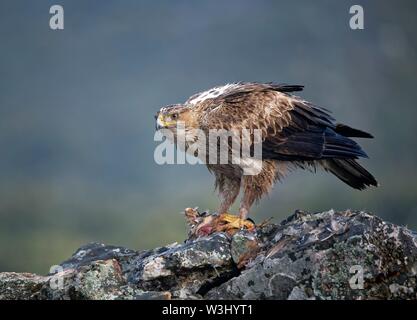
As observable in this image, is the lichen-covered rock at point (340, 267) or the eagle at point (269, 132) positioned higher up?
the eagle at point (269, 132)

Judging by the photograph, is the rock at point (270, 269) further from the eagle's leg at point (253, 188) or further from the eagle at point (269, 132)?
the eagle at point (269, 132)

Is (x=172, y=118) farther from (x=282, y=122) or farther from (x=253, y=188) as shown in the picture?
(x=282, y=122)

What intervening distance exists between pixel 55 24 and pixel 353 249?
756 centimetres

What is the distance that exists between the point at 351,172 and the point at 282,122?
1296mm

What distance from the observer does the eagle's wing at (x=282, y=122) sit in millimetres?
12586

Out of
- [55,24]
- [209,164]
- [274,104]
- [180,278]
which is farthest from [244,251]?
[55,24]

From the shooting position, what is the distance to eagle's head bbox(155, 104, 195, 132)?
1211 centimetres

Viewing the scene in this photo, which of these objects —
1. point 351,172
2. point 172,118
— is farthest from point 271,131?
point 172,118

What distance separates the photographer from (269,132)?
506 inches

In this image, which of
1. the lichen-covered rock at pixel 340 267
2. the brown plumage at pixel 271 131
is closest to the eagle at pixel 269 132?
the brown plumage at pixel 271 131

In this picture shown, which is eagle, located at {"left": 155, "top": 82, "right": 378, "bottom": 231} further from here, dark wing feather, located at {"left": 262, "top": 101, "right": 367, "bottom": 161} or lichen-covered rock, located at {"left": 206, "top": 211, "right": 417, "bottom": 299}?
lichen-covered rock, located at {"left": 206, "top": 211, "right": 417, "bottom": 299}

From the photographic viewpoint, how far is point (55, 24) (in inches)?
575

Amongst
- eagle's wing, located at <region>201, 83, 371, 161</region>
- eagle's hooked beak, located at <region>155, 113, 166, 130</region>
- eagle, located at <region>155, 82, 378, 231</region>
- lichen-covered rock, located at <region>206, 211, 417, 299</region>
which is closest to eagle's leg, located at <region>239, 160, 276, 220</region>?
eagle, located at <region>155, 82, 378, 231</region>
